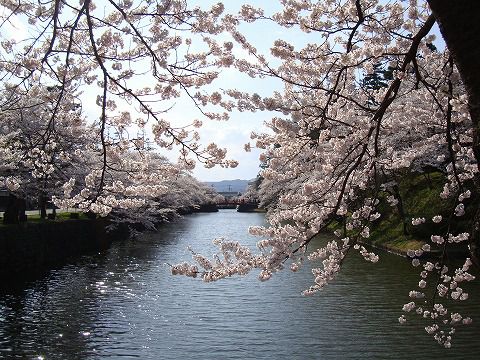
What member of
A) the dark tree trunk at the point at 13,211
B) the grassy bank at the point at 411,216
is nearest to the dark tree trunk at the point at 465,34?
the grassy bank at the point at 411,216

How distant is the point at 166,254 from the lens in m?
18.9

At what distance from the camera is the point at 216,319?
9062mm

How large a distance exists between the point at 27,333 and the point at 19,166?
8.45 metres

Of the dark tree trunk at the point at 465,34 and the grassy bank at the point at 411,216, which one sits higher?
the dark tree trunk at the point at 465,34

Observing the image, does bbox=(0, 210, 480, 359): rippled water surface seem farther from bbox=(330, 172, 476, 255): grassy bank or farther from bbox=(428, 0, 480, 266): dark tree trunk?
bbox=(428, 0, 480, 266): dark tree trunk

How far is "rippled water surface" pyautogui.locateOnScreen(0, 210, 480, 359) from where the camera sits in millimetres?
7320

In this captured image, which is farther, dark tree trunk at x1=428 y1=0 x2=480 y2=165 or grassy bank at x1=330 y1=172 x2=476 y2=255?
grassy bank at x1=330 y1=172 x2=476 y2=255

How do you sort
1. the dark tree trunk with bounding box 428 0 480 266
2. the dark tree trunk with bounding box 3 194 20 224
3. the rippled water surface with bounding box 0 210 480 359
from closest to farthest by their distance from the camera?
the dark tree trunk with bounding box 428 0 480 266
the rippled water surface with bounding box 0 210 480 359
the dark tree trunk with bounding box 3 194 20 224

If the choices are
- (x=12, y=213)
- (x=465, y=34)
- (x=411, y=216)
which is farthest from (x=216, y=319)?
(x=411, y=216)

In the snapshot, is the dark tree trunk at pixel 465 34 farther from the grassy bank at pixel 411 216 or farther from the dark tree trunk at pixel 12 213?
the dark tree trunk at pixel 12 213

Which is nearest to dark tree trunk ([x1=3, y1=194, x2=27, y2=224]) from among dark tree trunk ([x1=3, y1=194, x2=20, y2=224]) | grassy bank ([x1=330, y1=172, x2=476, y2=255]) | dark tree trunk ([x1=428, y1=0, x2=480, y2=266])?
dark tree trunk ([x1=3, y1=194, x2=20, y2=224])

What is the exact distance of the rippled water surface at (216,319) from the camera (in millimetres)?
7320

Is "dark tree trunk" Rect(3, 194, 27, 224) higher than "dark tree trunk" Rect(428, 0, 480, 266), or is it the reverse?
"dark tree trunk" Rect(428, 0, 480, 266)

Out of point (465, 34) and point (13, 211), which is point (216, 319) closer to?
point (465, 34)
